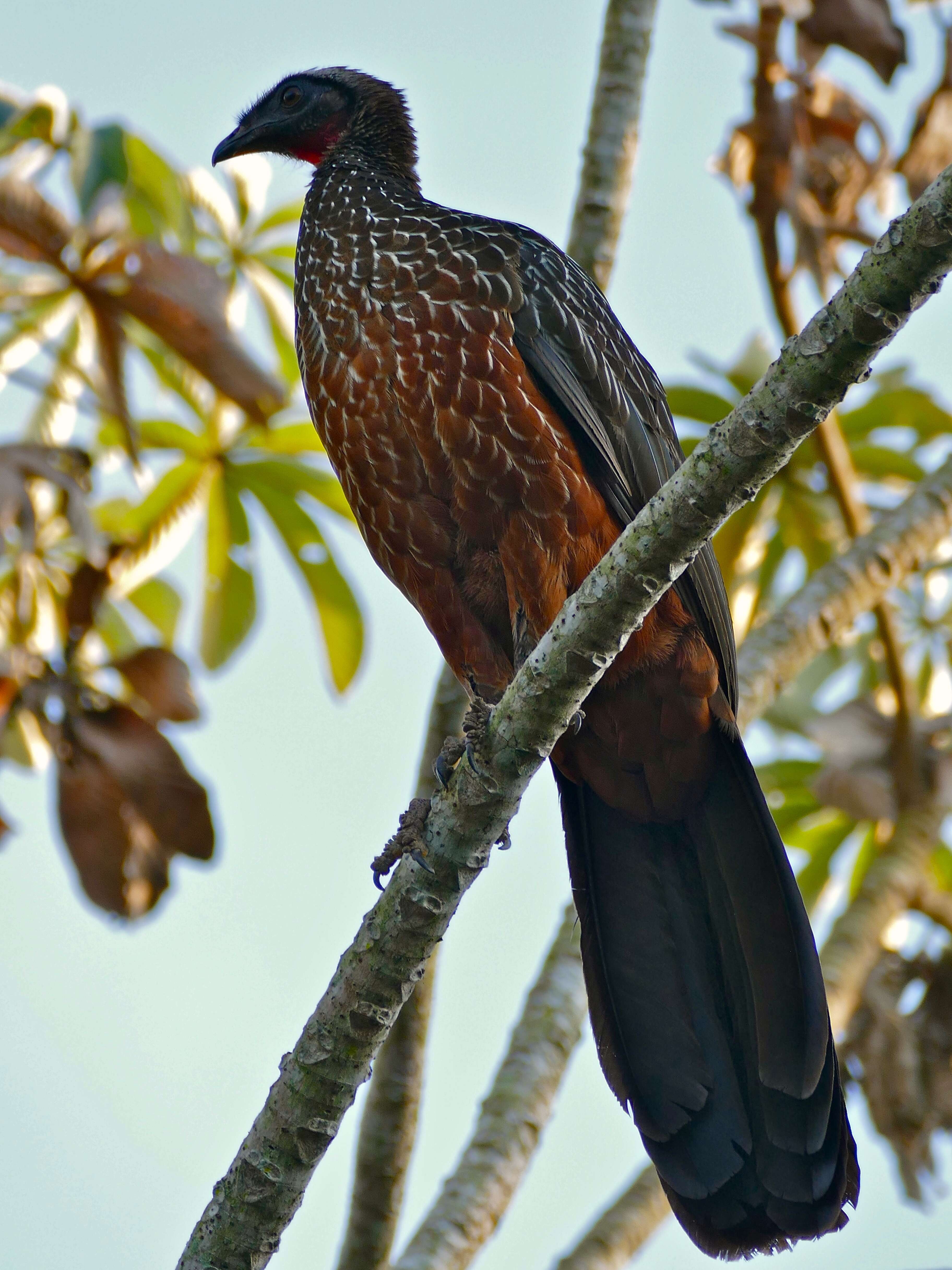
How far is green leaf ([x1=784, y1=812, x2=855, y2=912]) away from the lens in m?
4.84

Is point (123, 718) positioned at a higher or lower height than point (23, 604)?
lower

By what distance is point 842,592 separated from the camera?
3.98m

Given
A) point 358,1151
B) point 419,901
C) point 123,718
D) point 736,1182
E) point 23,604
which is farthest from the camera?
point 23,604

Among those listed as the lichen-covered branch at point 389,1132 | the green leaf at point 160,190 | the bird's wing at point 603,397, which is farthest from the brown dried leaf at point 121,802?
the green leaf at point 160,190

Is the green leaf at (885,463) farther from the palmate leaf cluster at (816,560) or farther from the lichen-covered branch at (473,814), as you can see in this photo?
the lichen-covered branch at (473,814)

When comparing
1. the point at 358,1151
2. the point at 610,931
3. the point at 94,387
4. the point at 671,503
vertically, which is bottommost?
the point at 358,1151

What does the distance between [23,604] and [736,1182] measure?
2.58m

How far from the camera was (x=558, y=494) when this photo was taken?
3.01 metres

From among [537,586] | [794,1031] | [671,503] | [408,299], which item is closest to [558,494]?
[537,586]

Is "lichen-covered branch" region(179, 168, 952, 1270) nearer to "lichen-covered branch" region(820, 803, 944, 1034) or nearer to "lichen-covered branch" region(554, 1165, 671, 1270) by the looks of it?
"lichen-covered branch" region(554, 1165, 671, 1270)

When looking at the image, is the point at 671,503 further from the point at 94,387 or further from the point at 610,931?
the point at 94,387

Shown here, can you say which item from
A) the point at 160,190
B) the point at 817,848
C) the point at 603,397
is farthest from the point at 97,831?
the point at 817,848

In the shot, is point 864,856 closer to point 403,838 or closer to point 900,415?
point 900,415

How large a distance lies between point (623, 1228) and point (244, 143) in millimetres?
3261
